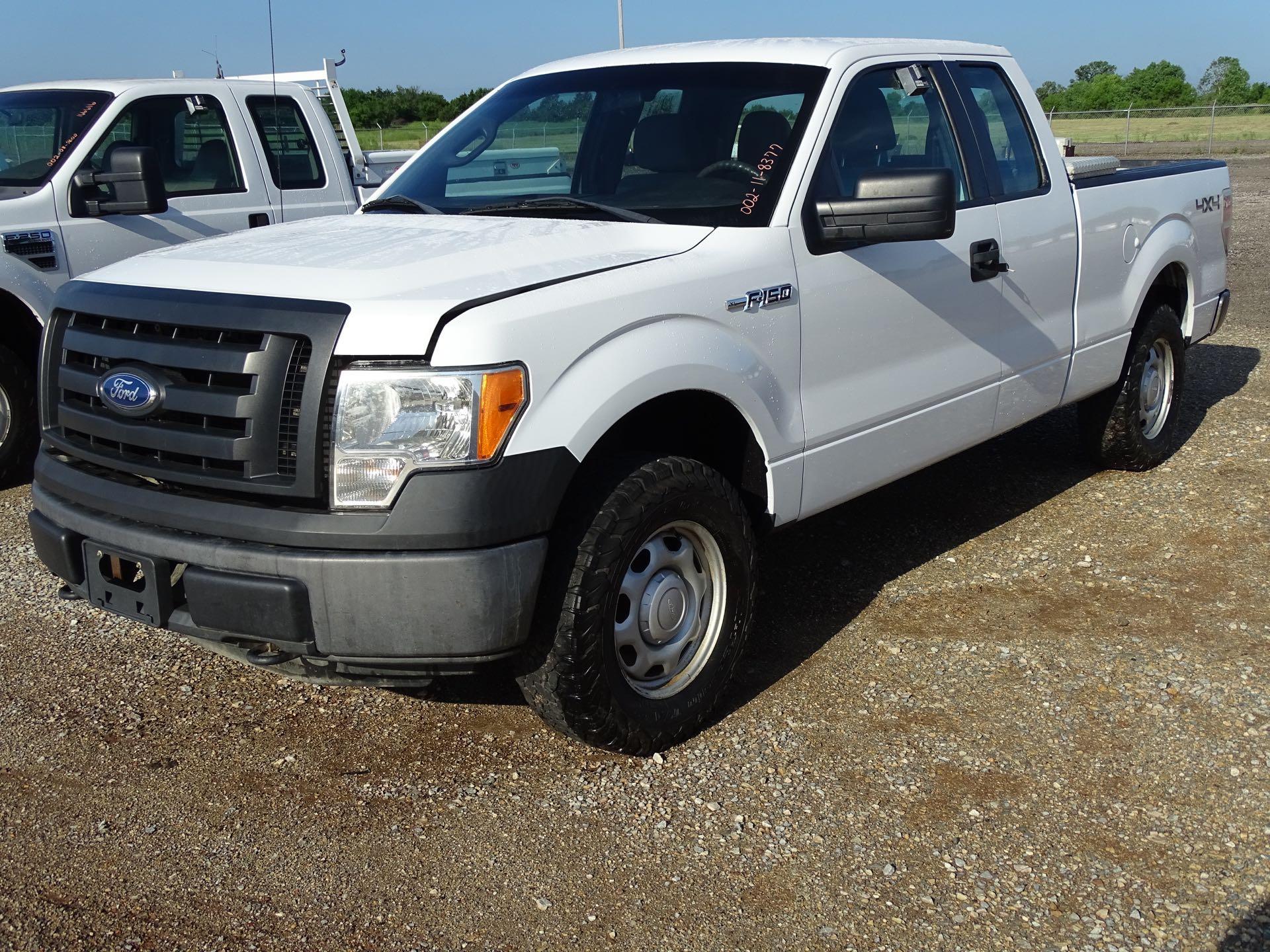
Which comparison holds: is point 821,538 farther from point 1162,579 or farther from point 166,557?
point 166,557

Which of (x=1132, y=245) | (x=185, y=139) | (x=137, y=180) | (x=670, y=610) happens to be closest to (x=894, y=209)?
(x=670, y=610)

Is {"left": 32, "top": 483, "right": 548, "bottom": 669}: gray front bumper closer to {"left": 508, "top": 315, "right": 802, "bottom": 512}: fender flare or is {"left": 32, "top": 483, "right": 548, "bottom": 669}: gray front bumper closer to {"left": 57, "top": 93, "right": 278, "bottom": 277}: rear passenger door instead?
{"left": 508, "top": 315, "right": 802, "bottom": 512}: fender flare

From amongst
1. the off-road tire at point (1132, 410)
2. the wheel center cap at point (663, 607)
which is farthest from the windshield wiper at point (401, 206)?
the off-road tire at point (1132, 410)

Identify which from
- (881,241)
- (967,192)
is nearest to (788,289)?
(881,241)

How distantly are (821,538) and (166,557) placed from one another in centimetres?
311

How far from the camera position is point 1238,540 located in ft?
17.9

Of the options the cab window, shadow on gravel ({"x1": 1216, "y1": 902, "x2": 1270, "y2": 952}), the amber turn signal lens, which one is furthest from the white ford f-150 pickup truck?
the cab window

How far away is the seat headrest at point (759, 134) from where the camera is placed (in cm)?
412

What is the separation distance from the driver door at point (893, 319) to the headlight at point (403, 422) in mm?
1320

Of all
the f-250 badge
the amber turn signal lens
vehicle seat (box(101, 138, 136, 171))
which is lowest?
the amber turn signal lens

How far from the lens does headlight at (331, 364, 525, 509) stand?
3.04 metres

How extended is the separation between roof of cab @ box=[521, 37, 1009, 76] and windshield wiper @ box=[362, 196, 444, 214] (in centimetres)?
86

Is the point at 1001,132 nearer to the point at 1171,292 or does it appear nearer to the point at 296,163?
the point at 1171,292

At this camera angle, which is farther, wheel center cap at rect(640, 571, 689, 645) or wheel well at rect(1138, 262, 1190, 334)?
wheel well at rect(1138, 262, 1190, 334)
